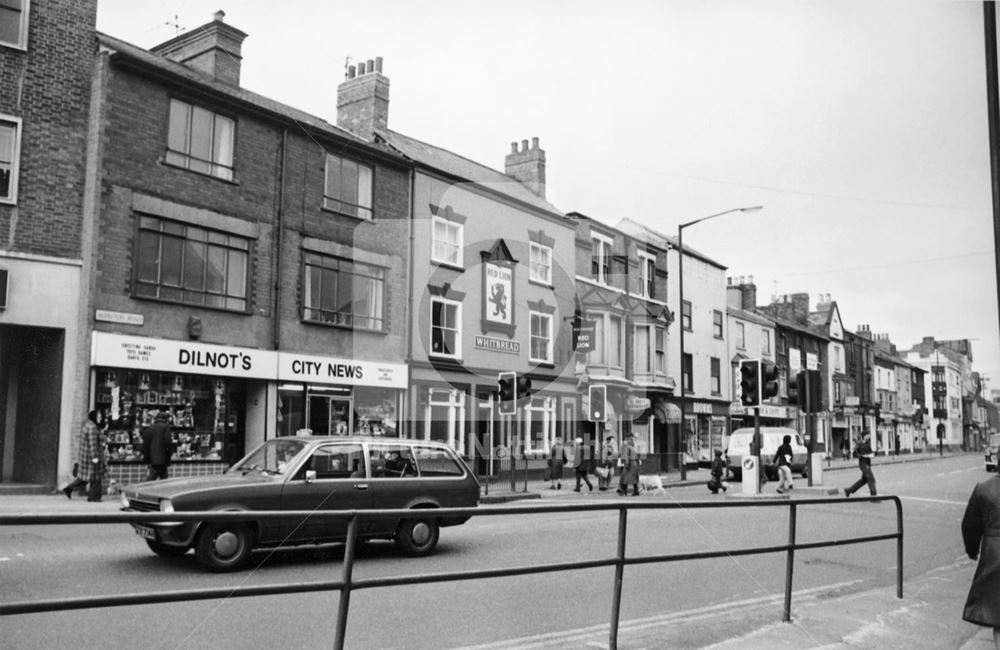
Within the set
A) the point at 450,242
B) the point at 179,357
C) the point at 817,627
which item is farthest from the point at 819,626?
the point at 450,242

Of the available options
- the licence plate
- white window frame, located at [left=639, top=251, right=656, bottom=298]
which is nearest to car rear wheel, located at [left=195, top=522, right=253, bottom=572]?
the licence plate

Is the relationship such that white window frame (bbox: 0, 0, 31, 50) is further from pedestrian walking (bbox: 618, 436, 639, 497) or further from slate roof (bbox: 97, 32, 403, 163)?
pedestrian walking (bbox: 618, 436, 639, 497)

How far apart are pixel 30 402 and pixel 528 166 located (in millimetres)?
22726

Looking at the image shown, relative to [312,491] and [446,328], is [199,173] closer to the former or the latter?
[446,328]

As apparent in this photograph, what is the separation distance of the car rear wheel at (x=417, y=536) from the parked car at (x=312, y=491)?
12mm

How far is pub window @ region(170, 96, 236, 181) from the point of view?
20.1 meters

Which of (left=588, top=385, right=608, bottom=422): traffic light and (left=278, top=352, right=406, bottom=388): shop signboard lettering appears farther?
(left=588, top=385, right=608, bottom=422): traffic light

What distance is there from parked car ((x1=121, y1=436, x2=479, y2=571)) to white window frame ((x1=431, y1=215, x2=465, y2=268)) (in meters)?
15.9

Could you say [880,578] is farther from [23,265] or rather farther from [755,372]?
[23,265]

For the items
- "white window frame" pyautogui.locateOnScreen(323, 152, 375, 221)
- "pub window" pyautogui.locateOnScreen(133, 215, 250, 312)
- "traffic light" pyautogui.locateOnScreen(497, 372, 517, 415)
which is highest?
"white window frame" pyautogui.locateOnScreen(323, 152, 375, 221)

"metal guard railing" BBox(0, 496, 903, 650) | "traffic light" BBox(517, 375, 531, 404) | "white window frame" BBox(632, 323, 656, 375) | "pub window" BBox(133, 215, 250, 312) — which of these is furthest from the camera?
"white window frame" BBox(632, 323, 656, 375)

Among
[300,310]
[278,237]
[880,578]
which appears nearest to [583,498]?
[300,310]

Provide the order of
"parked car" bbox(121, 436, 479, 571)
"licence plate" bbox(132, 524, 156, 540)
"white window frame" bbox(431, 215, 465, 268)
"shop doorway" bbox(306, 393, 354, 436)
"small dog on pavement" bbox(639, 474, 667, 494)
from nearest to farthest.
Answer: "licence plate" bbox(132, 524, 156, 540) < "parked car" bbox(121, 436, 479, 571) < "shop doorway" bbox(306, 393, 354, 436) < "small dog on pavement" bbox(639, 474, 667, 494) < "white window frame" bbox(431, 215, 465, 268)

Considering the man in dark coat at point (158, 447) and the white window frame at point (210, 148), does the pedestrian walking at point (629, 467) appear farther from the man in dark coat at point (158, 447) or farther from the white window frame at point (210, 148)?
the white window frame at point (210, 148)
